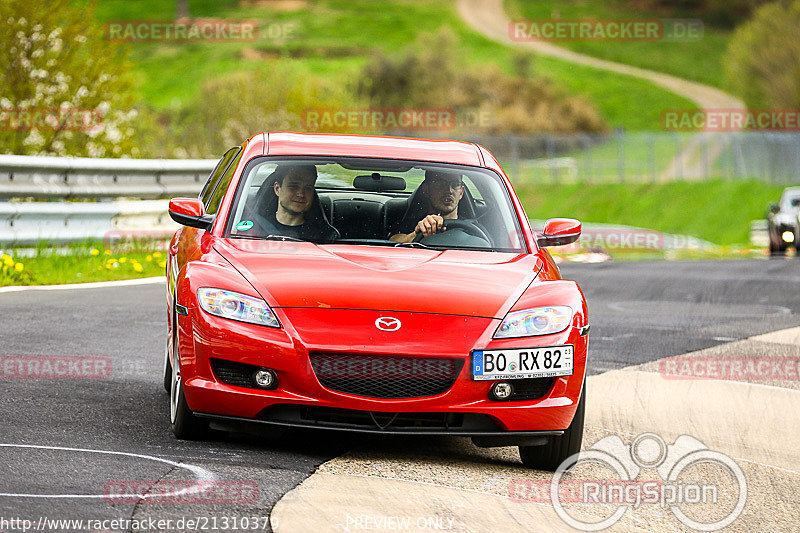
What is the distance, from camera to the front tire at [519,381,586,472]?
21.3 feet

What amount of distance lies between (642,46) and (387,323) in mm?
114823

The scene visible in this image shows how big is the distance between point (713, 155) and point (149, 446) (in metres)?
51.9

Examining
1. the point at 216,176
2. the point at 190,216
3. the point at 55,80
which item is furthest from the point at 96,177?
the point at 190,216

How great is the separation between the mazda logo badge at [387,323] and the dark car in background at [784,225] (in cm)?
2141

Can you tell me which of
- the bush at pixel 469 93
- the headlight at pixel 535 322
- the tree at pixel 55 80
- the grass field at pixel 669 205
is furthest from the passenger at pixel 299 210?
the bush at pixel 469 93

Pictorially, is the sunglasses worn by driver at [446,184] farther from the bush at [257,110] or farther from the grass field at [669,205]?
the grass field at [669,205]

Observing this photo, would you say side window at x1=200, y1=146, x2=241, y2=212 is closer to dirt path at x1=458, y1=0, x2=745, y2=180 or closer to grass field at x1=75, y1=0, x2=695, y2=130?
dirt path at x1=458, y1=0, x2=745, y2=180

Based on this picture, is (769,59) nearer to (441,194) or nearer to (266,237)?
(441,194)

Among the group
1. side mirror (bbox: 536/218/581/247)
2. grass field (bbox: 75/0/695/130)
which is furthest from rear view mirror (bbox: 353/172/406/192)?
grass field (bbox: 75/0/695/130)

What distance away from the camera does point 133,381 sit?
824 centimetres

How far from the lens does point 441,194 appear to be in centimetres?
773

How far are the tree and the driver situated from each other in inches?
507

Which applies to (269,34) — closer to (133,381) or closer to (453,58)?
(453,58)

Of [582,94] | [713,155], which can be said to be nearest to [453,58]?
[582,94]
